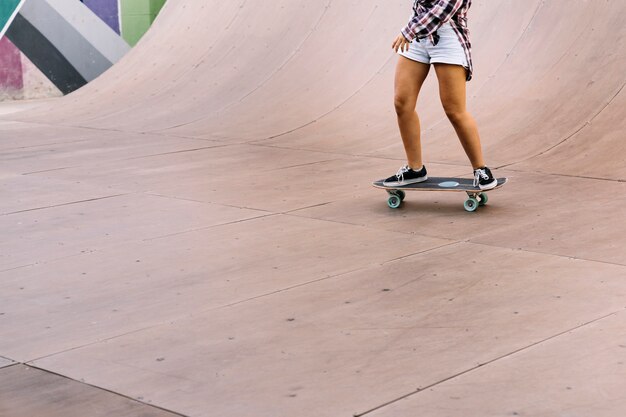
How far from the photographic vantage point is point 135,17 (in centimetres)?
1739

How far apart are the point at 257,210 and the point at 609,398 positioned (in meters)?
3.89

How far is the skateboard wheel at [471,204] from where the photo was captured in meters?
6.95

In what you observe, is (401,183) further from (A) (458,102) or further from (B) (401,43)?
(B) (401,43)

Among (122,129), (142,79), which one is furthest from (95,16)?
(122,129)

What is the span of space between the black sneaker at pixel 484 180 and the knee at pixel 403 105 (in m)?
0.62

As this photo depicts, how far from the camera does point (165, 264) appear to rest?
5.72 meters

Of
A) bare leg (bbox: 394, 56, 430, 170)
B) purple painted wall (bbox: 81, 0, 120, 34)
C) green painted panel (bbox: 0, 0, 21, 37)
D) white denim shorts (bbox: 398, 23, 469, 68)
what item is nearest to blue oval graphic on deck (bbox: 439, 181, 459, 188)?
bare leg (bbox: 394, 56, 430, 170)

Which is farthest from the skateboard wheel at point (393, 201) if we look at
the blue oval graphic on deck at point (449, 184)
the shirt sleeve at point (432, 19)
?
the shirt sleeve at point (432, 19)

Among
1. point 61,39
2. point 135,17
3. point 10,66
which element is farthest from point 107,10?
point 10,66

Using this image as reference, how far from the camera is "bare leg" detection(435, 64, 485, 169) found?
688 centimetres

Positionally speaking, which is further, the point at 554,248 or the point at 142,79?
the point at 142,79

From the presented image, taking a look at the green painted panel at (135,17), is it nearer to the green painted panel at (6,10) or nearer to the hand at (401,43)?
the green painted panel at (6,10)

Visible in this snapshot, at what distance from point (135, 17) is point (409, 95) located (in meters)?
11.3

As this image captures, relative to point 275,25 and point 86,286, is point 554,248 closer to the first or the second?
point 86,286
